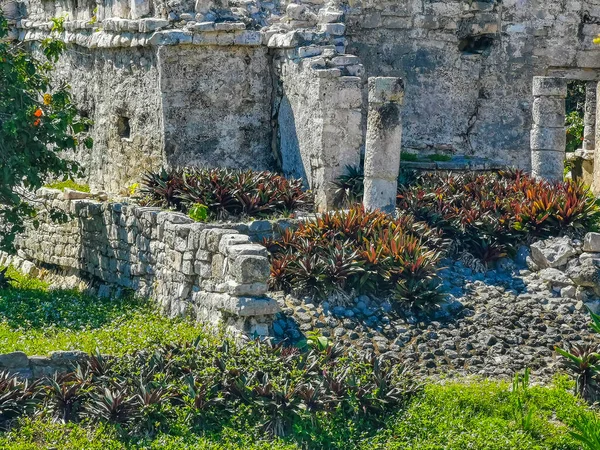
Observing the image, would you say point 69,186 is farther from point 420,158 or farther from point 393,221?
point 393,221

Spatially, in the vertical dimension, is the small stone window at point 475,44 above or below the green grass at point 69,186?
above

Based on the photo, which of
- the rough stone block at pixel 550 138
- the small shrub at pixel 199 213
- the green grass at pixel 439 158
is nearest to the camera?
the small shrub at pixel 199 213

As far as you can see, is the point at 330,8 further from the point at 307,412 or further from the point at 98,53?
the point at 307,412

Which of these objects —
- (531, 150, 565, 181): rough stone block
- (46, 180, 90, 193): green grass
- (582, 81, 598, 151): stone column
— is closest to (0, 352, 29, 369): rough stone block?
(46, 180, 90, 193): green grass

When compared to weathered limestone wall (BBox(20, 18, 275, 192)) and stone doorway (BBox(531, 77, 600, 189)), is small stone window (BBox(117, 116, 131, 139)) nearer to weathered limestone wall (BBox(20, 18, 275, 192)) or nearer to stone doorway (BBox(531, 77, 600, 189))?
weathered limestone wall (BBox(20, 18, 275, 192))

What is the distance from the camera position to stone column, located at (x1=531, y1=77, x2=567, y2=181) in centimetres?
1577

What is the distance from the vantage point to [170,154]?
53.0ft

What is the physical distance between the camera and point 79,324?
12.5 meters

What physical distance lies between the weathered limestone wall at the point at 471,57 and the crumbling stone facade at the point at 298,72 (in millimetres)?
15

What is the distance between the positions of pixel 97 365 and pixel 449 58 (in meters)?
9.52

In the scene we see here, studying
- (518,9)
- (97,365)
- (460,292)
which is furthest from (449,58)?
(97,365)

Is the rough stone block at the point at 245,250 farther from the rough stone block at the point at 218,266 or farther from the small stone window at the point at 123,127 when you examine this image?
the small stone window at the point at 123,127

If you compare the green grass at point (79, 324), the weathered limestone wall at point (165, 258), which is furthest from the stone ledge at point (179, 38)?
the green grass at point (79, 324)

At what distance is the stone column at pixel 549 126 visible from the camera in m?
15.8
